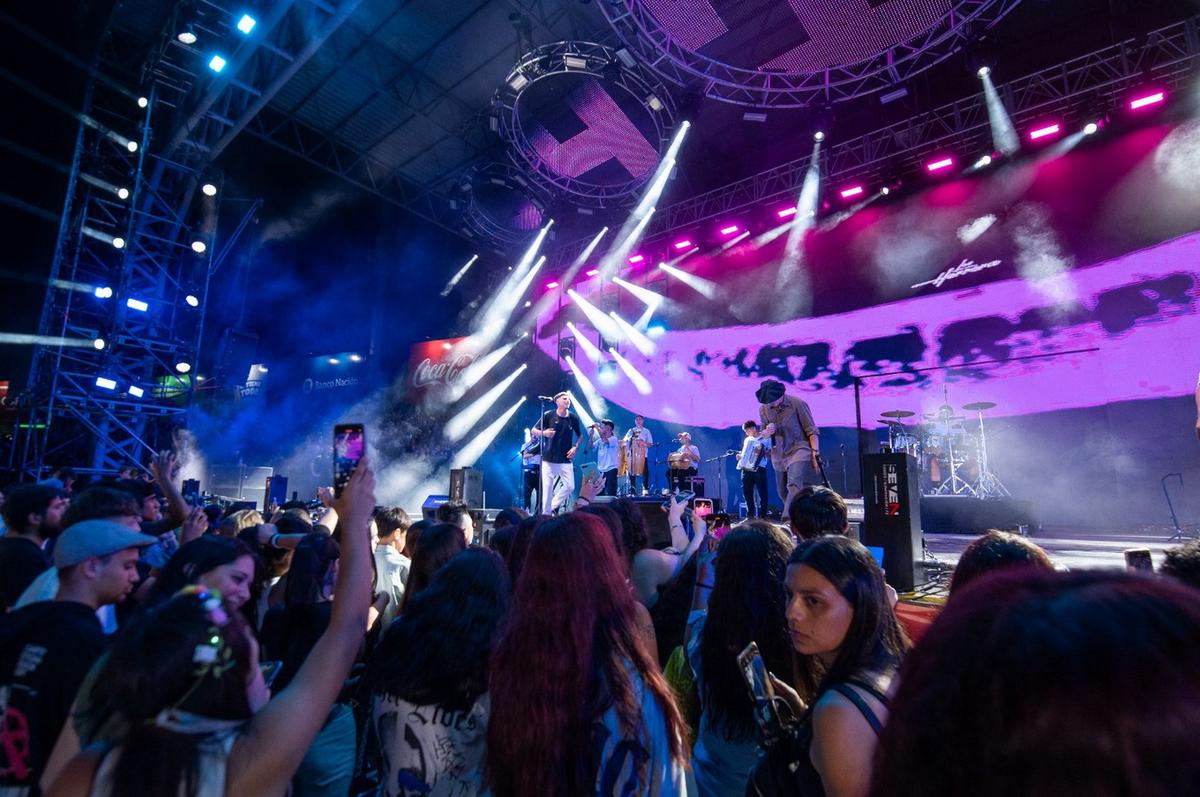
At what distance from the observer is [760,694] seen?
4.43ft

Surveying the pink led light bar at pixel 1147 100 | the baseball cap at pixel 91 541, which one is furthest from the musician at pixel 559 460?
the pink led light bar at pixel 1147 100

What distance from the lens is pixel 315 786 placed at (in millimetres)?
2170

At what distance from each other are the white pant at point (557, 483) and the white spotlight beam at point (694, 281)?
5573mm

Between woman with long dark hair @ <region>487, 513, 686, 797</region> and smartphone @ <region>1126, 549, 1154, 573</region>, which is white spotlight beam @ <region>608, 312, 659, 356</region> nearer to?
smartphone @ <region>1126, 549, 1154, 573</region>

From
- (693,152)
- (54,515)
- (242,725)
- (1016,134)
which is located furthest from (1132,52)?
(54,515)

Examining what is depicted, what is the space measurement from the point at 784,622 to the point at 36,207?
13.7 metres

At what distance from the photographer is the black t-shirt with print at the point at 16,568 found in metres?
2.71

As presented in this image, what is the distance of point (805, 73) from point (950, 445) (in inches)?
241

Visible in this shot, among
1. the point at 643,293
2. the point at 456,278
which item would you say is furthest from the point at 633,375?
the point at 456,278

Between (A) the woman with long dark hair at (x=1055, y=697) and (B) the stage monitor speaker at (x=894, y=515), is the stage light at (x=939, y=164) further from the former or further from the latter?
(A) the woman with long dark hair at (x=1055, y=697)

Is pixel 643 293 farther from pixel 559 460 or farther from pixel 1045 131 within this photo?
pixel 1045 131

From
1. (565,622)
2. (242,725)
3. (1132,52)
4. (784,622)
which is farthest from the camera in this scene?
(1132,52)

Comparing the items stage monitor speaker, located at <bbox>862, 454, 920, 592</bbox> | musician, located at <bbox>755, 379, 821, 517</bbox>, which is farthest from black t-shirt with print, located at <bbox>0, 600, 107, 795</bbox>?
musician, located at <bbox>755, 379, 821, 517</bbox>

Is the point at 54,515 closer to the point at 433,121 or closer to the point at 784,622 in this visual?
the point at 784,622
